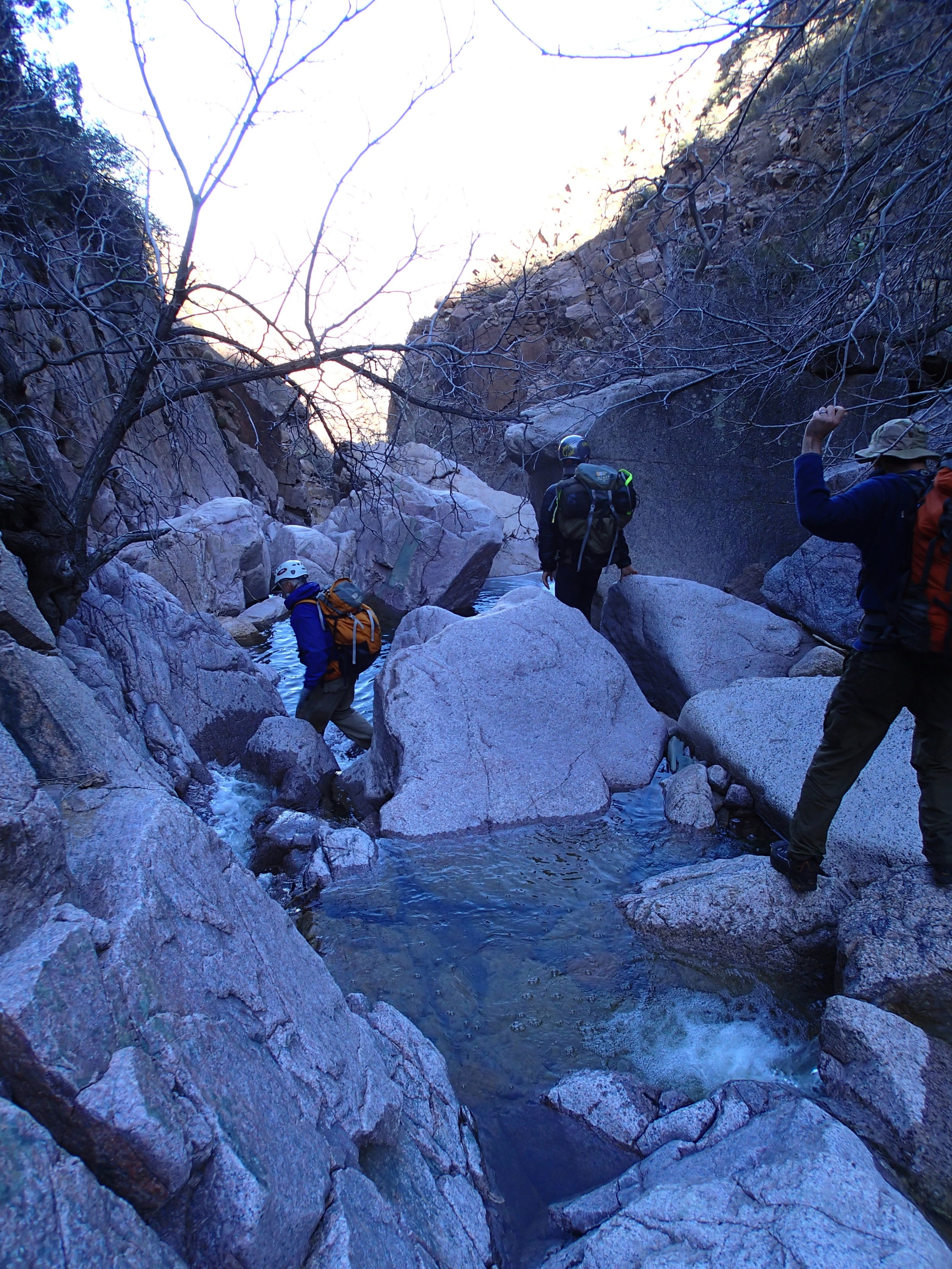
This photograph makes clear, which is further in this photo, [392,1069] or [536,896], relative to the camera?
[536,896]

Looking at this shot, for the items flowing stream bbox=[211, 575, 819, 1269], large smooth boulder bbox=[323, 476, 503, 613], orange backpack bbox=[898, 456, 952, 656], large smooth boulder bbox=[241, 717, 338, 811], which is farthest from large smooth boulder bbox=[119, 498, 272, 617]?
orange backpack bbox=[898, 456, 952, 656]

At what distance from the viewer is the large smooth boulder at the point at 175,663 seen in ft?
17.7

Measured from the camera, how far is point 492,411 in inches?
184

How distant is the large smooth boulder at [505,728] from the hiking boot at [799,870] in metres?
1.52

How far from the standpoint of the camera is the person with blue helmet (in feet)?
21.4

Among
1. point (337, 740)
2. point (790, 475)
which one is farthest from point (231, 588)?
point (790, 475)

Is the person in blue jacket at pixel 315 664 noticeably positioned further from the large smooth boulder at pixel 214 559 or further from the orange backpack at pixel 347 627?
the large smooth boulder at pixel 214 559

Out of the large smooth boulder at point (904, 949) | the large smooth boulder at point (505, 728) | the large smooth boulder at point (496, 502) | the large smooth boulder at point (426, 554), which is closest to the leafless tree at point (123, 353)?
the large smooth boulder at point (505, 728)

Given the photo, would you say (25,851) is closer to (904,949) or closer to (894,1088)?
(894,1088)

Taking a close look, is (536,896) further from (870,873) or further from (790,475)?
(790,475)

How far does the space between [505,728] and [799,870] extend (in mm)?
2179

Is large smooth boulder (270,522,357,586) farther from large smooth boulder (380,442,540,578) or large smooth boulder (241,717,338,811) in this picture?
large smooth boulder (241,717,338,811)

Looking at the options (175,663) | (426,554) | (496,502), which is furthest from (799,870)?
(496,502)

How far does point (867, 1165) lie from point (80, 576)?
5059mm
